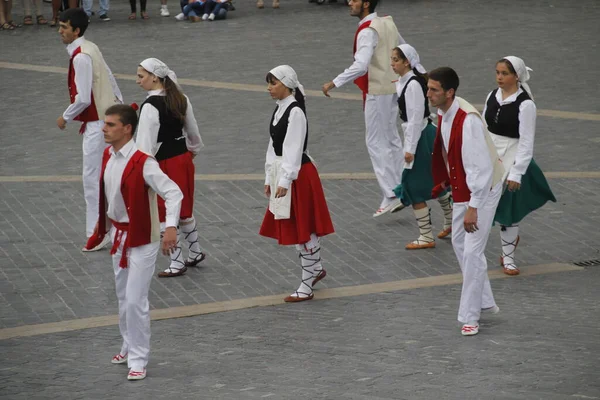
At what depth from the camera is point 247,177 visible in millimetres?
13734

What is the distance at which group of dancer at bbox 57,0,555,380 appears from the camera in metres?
8.22

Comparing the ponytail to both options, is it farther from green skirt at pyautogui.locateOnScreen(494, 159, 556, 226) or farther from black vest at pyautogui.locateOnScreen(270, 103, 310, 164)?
green skirt at pyautogui.locateOnScreen(494, 159, 556, 226)

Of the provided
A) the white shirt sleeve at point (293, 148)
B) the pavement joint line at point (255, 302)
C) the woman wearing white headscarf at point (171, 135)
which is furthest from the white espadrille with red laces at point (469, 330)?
the woman wearing white headscarf at point (171, 135)

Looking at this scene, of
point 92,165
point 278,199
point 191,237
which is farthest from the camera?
point 92,165

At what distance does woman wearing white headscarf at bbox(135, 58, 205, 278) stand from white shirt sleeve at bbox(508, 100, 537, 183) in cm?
271

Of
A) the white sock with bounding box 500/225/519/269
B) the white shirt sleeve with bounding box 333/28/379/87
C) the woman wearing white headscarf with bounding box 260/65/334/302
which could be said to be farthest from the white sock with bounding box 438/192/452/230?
the woman wearing white headscarf with bounding box 260/65/334/302

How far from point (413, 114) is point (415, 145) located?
0.96 feet

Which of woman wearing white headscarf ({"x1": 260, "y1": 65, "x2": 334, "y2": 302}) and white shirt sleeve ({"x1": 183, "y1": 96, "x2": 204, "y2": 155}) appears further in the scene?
white shirt sleeve ({"x1": 183, "y1": 96, "x2": 204, "y2": 155})

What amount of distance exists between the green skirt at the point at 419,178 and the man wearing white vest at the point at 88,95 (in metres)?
2.89

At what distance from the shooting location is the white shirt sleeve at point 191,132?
414 inches

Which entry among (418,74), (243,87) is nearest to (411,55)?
(418,74)

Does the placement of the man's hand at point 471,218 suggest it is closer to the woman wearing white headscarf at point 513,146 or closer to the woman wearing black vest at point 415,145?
the woman wearing white headscarf at point 513,146

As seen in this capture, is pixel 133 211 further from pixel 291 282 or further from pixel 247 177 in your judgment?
pixel 247 177

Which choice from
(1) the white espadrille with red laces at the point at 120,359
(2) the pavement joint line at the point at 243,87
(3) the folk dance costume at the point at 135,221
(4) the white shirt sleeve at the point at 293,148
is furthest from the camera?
(2) the pavement joint line at the point at 243,87
